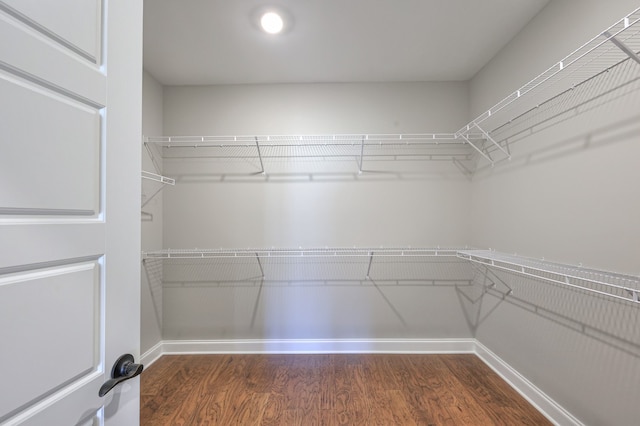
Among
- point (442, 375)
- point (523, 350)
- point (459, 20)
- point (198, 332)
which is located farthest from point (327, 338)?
point (459, 20)

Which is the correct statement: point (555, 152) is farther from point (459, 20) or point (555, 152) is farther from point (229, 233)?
point (229, 233)

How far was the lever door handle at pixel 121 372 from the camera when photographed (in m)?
0.63

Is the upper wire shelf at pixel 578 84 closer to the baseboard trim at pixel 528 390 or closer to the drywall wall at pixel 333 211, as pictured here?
the drywall wall at pixel 333 211

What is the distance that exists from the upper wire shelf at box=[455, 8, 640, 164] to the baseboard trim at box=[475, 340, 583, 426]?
58.0 inches

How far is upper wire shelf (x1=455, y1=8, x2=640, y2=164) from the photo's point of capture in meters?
1.18

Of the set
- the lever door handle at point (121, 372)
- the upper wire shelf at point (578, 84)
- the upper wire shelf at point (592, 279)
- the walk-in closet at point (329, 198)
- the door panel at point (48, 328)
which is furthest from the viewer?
the walk-in closet at point (329, 198)

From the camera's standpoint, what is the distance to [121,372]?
26.3 inches

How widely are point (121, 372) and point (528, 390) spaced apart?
2202 millimetres

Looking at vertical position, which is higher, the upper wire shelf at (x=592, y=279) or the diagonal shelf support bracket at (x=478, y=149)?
the diagonal shelf support bracket at (x=478, y=149)

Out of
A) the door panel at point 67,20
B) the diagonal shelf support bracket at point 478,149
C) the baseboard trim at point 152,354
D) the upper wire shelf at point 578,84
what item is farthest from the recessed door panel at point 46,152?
the diagonal shelf support bracket at point 478,149

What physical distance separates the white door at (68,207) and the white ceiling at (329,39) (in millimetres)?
1167

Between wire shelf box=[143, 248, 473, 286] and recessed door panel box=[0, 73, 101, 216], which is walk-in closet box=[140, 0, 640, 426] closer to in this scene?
wire shelf box=[143, 248, 473, 286]

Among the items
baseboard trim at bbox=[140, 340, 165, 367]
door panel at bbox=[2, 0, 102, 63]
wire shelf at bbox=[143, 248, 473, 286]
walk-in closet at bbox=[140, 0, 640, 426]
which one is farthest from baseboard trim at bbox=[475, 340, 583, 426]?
baseboard trim at bbox=[140, 340, 165, 367]

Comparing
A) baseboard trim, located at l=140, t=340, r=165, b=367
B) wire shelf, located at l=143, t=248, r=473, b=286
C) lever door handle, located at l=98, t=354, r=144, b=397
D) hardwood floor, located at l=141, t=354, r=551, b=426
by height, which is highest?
lever door handle, located at l=98, t=354, r=144, b=397
